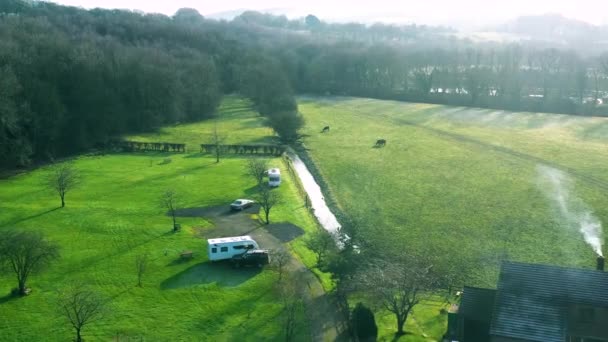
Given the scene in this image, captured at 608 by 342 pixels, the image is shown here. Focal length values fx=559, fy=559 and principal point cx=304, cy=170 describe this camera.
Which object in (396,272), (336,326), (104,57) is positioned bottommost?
(336,326)

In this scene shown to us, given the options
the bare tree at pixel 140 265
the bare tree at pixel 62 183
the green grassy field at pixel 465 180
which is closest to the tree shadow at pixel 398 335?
the green grassy field at pixel 465 180

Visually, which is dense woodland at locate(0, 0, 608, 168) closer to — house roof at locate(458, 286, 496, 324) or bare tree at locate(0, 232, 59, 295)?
bare tree at locate(0, 232, 59, 295)

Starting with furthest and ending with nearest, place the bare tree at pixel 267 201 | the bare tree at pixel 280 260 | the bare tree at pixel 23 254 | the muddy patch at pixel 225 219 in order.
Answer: the bare tree at pixel 267 201 → the muddy patch at pixel 225 219 → the bare tree at pixel 280 260 → the bare tree at pixel 23 254

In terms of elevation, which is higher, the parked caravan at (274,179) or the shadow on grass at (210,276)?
the parked caravan at (274,179)

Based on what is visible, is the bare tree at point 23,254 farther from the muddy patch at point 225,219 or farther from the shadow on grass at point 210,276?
the muddy patch at point 225,219

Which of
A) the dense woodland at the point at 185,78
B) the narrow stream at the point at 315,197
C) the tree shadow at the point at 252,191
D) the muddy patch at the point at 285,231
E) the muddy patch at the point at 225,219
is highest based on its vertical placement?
the dense woodland at the point at 185,78

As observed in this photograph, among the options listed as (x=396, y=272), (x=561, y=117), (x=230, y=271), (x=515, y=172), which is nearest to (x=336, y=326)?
(x=396, y=272)

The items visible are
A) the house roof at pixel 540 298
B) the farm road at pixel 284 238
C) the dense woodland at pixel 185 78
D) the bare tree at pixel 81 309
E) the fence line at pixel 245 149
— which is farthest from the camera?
the fence line at pixel 245 149

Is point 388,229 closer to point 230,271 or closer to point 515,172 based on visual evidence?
point 230,271
